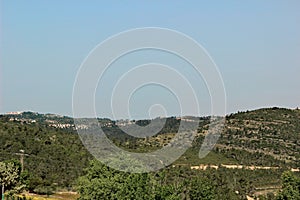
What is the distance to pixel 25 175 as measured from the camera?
42750mm

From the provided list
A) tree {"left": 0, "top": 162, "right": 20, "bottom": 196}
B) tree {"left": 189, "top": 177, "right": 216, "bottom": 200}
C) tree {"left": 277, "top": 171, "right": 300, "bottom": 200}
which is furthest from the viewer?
tree {"left": 277, "top": 171, "right": 300, "bottom": 200}

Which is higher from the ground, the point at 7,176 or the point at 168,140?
the point at 168,140

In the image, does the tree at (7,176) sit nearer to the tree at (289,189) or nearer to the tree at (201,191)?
the tree at (201,191)

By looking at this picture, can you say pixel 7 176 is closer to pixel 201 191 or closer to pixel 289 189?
pixel 201 191

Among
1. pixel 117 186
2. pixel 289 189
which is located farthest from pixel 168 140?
pixel 117 186

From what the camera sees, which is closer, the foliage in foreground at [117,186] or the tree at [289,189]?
the foliage in foreground at [117,186]

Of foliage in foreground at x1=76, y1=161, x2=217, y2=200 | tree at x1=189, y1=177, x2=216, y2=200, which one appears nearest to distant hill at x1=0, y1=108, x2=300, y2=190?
foliage in foreground at x1=76, y1=161, x2=217, y2=200

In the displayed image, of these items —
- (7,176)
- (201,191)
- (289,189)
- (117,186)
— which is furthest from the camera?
(289,189)

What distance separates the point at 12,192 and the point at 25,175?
673cm

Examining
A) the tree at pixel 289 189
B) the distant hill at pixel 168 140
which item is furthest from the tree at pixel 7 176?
the tree at pixel 289 189

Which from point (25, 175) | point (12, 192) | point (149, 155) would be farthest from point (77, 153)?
point (149, 155)

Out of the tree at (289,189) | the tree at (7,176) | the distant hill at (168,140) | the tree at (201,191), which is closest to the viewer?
the tree at (7,176)

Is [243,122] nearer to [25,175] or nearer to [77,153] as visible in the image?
[77,153]

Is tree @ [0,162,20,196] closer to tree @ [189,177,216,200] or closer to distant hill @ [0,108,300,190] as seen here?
distant hill @ [0,108,300,190]
